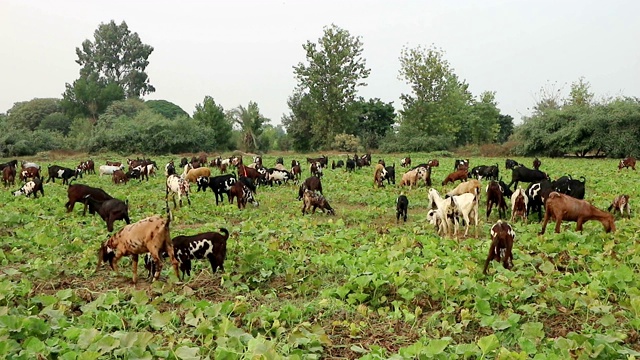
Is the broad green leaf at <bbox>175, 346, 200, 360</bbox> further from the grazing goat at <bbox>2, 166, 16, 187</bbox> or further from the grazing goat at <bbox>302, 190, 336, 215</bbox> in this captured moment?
the grazing goat at <bbox>2, 166, 16, 187</bbox>

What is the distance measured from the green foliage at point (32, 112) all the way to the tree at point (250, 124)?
2973 cm

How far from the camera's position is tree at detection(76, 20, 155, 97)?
7588 cm

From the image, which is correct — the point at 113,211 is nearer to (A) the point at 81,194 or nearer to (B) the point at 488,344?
(A) the point at 81,194

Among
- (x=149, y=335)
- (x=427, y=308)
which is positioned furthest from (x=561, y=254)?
(x=149, y=335)

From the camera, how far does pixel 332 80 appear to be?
2181 inches

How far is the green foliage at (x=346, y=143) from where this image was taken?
52469 millimetres

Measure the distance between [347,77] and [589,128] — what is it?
86.6ft

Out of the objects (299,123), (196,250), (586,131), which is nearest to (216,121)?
(299,123)

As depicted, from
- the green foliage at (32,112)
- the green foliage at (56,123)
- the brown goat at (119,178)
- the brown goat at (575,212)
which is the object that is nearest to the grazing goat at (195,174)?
the brown goat at (119,178)

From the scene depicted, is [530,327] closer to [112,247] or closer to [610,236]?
[610,236]

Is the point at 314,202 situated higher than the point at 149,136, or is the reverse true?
the point at 149,136

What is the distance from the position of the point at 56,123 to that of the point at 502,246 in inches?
2733

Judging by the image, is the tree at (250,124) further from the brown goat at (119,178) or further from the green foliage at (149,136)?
the brown goat at (119,178)

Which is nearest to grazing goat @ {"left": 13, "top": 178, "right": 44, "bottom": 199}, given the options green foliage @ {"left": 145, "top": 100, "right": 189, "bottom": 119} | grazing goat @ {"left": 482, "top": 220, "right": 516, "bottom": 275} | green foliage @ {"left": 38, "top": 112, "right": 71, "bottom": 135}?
grazing goat @ {"left": 482, "top": 220, "right": 516, "bottom": 275}
